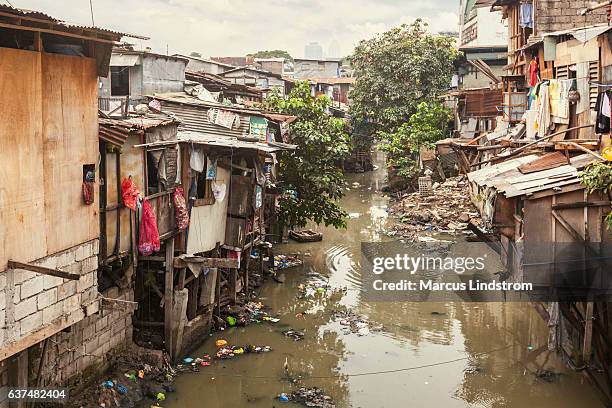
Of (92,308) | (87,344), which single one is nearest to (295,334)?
(87,344)

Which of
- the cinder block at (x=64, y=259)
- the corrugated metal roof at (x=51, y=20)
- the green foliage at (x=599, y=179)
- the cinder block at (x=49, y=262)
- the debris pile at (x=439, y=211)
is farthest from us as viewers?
the debris pile at (x=439, y=211)

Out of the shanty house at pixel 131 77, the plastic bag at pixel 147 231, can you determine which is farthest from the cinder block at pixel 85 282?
the shanty house at pixel 131 77

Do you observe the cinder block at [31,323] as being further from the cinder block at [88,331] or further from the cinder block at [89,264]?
the cinder block at [88,331]

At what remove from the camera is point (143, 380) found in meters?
11.2

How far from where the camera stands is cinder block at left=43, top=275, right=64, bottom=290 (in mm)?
8125

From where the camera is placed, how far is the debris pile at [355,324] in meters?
14.7

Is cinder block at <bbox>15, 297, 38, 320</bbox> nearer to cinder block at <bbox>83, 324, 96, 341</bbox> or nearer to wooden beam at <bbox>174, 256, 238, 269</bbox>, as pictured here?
cinder block at <bbox>83, 324, 96, 341</bbox>

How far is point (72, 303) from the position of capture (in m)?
8.81

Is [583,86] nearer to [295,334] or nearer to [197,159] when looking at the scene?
[197,159]

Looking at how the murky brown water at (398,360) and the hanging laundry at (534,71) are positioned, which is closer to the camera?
the murky brown water at (398,360)

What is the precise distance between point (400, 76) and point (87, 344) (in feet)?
95.0

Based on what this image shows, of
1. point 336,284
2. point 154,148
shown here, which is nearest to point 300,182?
point 336,284

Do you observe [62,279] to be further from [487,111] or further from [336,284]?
[487,111]

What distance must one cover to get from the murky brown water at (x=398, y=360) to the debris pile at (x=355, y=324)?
19cm
